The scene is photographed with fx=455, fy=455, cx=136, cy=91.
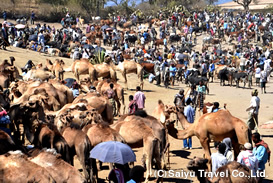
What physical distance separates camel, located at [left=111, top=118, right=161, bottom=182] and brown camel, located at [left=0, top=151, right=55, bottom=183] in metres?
3.26

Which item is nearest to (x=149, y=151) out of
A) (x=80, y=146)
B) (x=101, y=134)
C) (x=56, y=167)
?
(x=101, y=134)

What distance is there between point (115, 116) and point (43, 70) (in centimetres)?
372

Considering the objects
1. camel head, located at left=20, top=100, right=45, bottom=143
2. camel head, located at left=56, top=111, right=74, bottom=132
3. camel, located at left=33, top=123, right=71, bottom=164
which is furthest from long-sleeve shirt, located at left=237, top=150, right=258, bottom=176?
camel head, located at left=20, top=100, right=45, bottom=143

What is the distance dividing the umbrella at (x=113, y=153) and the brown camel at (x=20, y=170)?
1248mm

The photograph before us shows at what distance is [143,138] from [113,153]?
212cm

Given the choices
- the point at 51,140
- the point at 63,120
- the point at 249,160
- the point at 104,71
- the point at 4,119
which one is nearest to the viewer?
the point at 249,160

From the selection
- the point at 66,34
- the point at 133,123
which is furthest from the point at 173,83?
the point at 133,123

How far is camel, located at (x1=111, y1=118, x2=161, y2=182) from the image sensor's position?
988cm

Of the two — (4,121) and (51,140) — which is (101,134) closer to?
(51,140)

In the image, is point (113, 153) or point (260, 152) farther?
point (260, 152)

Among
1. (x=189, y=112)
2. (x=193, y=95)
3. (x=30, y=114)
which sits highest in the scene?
(x=30, y=114)

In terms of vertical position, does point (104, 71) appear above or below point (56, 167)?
below

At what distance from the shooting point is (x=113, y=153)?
8016mm

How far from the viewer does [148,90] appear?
2530 cm
